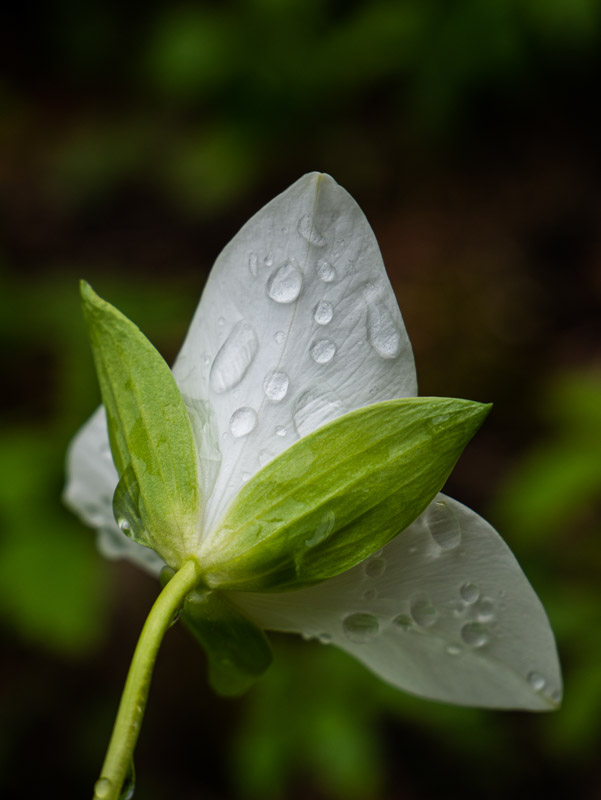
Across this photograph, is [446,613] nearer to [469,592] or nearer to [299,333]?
[469,592]

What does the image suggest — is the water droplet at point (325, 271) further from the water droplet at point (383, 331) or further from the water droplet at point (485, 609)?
the water droplet at point (485, 609)

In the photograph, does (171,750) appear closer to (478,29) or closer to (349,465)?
(349,465)

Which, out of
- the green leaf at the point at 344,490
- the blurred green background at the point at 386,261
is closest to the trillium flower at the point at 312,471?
the green leaf at the point at 344,490

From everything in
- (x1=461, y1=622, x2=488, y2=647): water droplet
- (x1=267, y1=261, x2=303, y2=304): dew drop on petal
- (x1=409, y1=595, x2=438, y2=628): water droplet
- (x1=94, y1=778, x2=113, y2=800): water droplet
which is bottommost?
(x1=461, y1=622, x2=488, y2=647): water droplet

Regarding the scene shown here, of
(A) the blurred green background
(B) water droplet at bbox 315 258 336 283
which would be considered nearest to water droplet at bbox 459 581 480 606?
(B) water droplet at bbox 315 258 336 283

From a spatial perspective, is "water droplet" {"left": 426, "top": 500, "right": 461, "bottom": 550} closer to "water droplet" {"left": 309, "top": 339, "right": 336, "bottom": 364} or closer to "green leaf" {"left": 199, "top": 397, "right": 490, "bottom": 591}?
→ "green leaf" {"left": 199, "top": 397, "right": 490, "bottom": 591}

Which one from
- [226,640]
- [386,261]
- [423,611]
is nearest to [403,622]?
[423,611]
